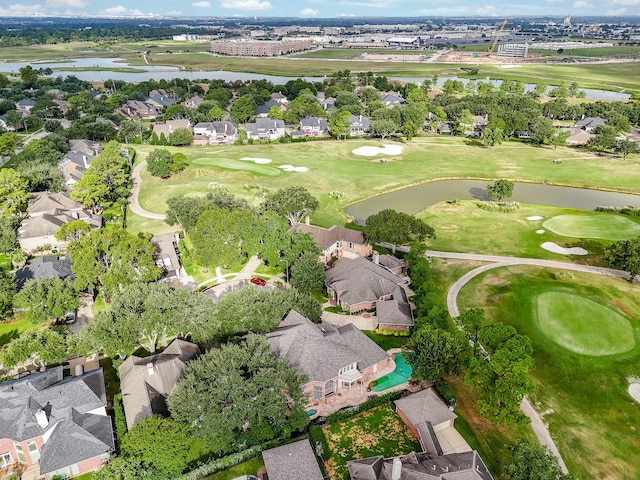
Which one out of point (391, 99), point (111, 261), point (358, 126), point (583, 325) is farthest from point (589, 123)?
point (111, 261)

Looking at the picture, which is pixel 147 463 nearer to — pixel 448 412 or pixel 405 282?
pixel 448 412

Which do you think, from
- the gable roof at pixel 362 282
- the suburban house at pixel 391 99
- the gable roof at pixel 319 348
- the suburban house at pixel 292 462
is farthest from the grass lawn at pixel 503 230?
the suburban house at pixel 391 99

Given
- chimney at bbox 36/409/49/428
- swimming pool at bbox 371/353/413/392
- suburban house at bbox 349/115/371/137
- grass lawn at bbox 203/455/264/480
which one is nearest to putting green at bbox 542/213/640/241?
swimming pool at bbox 371/353/413/392

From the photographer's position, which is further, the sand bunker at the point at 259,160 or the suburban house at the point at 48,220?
the sand bunker at the point at 259,160

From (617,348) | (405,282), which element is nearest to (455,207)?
(405,282)

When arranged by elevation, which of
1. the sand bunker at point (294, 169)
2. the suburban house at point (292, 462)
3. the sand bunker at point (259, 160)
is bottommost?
the suburban house at point (292, 462)

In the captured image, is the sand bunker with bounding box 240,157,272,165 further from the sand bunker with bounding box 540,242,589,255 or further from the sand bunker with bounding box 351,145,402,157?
the sand bunker with bounding box 540,242,589,255

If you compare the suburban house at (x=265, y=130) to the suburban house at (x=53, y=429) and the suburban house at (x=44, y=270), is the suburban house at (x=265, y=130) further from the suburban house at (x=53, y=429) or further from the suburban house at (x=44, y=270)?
the suburban house at (x=53, y=429)
